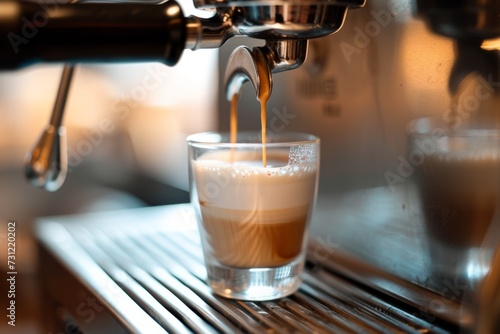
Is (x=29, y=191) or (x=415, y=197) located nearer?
(x=415, y=197)

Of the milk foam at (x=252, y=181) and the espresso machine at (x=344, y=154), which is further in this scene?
the milk foam at (x=252, y=181)

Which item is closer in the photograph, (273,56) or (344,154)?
(273,56)

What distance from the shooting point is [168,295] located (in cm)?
55

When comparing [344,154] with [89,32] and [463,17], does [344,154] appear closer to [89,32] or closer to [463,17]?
[463,17]

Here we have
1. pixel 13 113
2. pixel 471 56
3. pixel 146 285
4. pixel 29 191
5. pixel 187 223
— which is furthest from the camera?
pixel 13 113

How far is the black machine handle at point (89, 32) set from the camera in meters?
0.35

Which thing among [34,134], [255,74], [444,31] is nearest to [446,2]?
[444,31]

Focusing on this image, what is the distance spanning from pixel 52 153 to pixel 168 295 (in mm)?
167

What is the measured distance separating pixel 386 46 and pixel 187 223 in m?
0.37

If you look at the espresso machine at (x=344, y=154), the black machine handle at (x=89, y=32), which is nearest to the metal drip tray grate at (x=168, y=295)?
the espresso machine at (x=344, y=154)

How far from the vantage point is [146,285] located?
0.58 meters

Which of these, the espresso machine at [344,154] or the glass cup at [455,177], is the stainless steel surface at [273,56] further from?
the glass cup at [455,177]

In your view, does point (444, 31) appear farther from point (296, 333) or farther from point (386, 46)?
point (296, 333)

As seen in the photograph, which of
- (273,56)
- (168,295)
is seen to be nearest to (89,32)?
(273,56)
